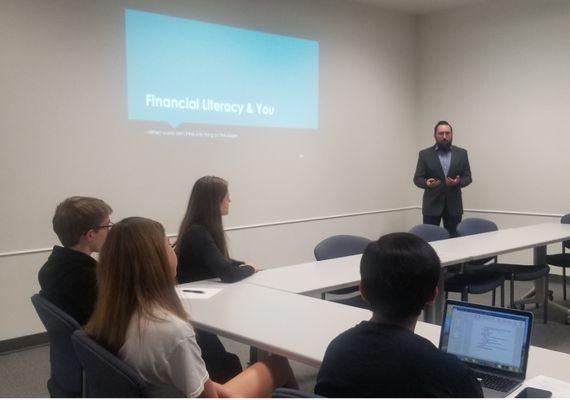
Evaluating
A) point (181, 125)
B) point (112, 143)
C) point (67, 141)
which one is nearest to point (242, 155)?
point (181, 125)

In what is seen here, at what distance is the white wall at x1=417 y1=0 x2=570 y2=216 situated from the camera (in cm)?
557

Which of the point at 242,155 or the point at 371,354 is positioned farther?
the point at 242,155

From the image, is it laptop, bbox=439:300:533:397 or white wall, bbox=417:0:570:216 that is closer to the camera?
laptop, bbox=439:300:533:397

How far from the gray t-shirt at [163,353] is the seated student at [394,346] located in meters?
0.43

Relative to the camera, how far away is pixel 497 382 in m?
1.61

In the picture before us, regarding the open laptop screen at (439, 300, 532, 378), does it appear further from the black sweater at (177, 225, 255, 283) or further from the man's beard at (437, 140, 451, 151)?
the man's beard at (437, 140, 451, 151)

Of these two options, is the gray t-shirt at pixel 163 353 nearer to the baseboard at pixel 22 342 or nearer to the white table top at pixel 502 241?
the white table top at pixel 502 241

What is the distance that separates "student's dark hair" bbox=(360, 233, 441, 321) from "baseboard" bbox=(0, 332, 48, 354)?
3283 mm

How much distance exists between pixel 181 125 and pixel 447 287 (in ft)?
8.07

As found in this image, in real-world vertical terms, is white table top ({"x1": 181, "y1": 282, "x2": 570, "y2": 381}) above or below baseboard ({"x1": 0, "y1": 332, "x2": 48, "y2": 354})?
above

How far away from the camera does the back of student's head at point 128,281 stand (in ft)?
5.23

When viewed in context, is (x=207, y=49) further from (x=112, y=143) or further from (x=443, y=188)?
(x=443, y=188)

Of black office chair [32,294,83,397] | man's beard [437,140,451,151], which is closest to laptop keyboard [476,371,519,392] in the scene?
black office chair [32,294,83,397]

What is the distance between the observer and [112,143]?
4.17 metres
